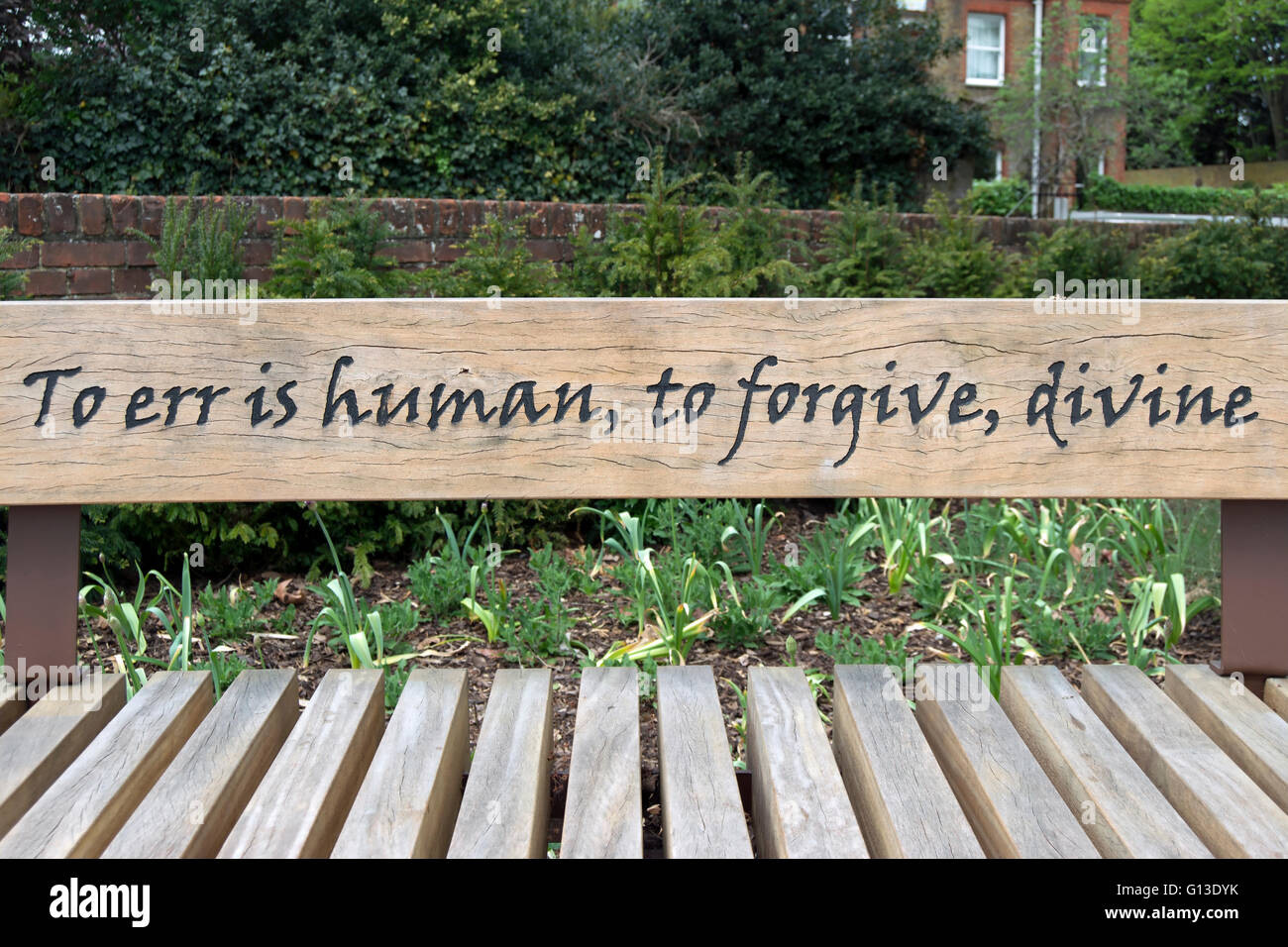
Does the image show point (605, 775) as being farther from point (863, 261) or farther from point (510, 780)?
point (863, 261)

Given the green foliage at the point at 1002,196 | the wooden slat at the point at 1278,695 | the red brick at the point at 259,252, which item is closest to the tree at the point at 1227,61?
the green foliage at the point at 1002,196

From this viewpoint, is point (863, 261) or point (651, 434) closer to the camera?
point (651, 434)

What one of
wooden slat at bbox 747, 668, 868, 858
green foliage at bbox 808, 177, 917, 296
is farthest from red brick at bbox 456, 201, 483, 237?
wooden slat at bbox 747, 668, 868, 858

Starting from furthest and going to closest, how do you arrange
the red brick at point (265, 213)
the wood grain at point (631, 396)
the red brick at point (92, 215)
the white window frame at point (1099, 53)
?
the white window frame at point (1099, 53) → the red brick at point (265, 213) → the red brick at point (92, 215) → the wood grain at point (631, 396)

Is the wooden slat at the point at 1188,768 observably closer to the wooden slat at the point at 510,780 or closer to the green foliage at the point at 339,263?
the wooden slat at the point at 510,780

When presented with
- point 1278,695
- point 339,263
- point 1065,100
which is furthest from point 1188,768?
point 1065,100

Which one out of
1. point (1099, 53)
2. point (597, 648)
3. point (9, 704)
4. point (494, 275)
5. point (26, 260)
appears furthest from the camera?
point (1099, 53)

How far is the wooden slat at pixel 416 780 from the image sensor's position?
3.93ft

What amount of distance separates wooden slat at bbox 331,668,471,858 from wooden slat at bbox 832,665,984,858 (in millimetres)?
532

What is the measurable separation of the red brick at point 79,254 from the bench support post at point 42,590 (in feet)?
9.82

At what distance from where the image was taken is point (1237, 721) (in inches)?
59.9

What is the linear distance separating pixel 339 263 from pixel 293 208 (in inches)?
55.7

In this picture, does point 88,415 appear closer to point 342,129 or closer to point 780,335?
point 780,335

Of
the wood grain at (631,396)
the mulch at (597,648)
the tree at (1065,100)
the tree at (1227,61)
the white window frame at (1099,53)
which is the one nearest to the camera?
the wood grain at (631,396)
